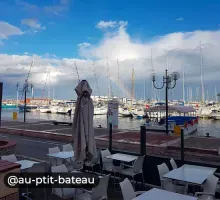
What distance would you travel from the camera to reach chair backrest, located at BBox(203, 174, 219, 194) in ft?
15.1

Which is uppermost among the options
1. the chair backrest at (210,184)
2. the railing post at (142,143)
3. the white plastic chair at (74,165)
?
the railing post at (142,143)

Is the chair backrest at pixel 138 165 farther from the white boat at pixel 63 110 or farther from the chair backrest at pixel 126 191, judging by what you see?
the white boat at pixel 63 110

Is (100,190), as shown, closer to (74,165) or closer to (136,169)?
(136,169)

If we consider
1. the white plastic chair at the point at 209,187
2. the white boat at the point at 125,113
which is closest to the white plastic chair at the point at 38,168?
the white plastic chair at the point at 209,187

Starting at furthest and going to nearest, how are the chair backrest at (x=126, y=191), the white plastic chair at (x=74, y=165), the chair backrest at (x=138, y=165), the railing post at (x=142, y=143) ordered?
the railing post at (x=142, y=143) < the white plastic chair at (x=74, y=165) < the chair backrest at (x=138, y=165) < the chair backrest at (x=126, y=191)

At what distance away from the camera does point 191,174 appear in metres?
5.15

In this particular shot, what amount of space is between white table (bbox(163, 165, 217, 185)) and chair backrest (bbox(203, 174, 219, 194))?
88 mm

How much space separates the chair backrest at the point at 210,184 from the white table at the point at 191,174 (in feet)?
0.29

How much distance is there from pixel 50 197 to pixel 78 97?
2492 millimetres

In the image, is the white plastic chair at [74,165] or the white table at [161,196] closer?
the white table at [161,196]

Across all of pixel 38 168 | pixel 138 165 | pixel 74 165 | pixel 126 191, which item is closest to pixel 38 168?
pixel 38 168

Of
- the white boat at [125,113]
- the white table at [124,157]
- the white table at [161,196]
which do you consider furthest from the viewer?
the white boat at [125,113]

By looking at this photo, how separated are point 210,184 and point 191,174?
0.53 meters

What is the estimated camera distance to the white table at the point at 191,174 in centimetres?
475
